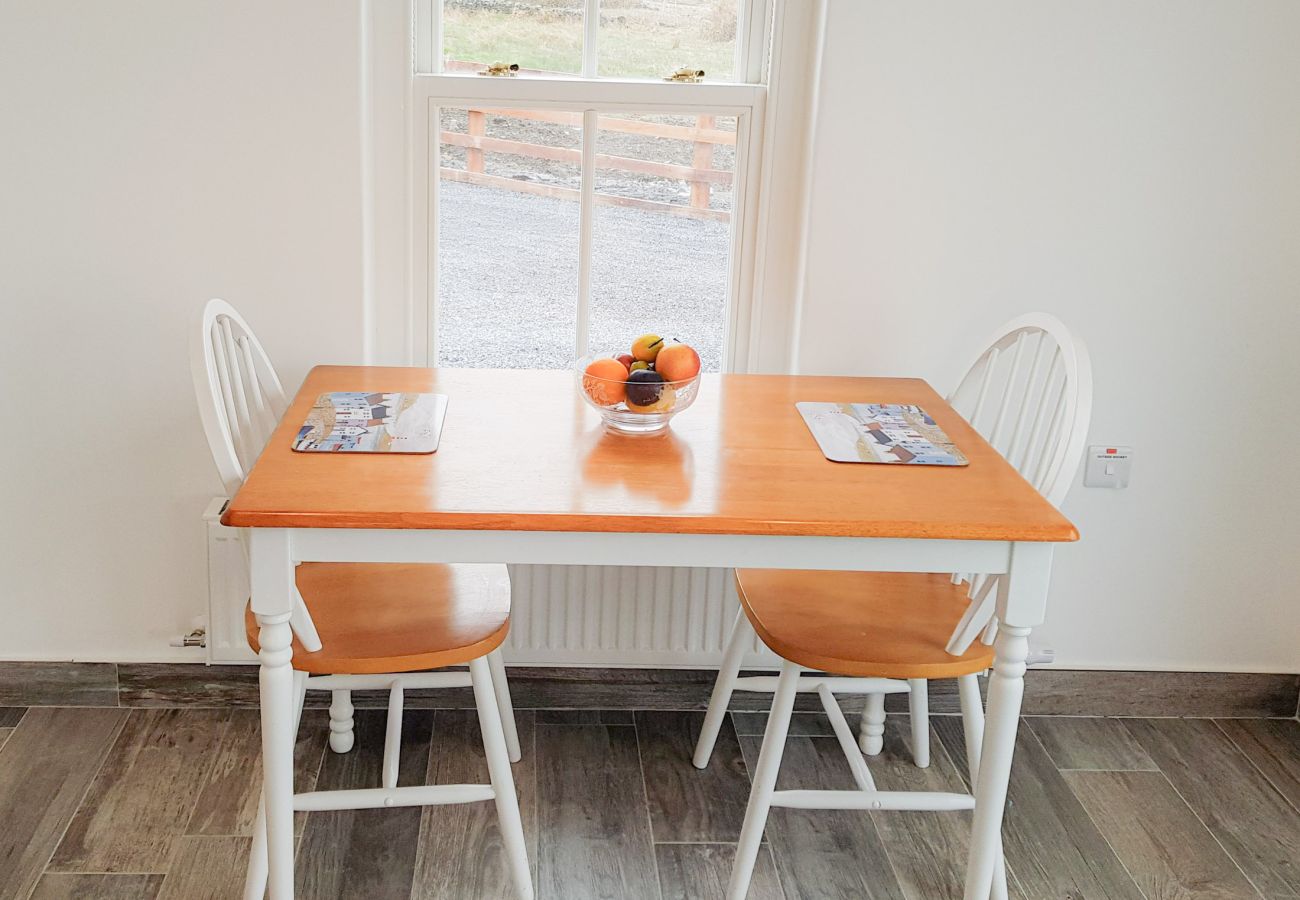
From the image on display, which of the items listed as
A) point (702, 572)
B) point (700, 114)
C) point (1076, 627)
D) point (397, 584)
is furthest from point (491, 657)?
point (1076, 627)

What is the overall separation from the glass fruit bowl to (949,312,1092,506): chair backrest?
0.55 m

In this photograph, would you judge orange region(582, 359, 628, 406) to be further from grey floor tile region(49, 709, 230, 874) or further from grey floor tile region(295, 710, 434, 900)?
grey floor tile region(49, 709, 230, 874)

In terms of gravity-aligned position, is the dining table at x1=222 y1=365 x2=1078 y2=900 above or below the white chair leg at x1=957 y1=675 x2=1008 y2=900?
above

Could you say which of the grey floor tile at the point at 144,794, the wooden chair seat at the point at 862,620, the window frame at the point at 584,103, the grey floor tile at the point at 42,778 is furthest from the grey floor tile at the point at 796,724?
the grey floor tile at the point at 42,778

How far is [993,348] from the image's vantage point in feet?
6.90

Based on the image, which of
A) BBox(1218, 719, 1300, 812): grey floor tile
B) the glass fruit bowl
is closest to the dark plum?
the glass fruit bowl

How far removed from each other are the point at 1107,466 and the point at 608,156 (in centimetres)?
114

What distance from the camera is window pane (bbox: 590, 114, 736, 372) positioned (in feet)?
7.61

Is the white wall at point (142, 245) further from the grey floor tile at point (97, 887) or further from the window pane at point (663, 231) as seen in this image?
the grey floor tile at point (97, 887)

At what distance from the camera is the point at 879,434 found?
1.92m

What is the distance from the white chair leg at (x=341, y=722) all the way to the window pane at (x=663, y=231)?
0.81m

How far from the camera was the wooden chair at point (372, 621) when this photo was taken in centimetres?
173

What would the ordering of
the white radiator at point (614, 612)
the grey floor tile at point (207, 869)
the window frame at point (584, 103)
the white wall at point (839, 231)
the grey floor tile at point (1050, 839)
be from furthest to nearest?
the white radiator at point (614, 612), the window frame at point (584, 103), the white wall at point (839, 231), the grey floor tile at point (1050, 839), the grey floor tile at point (207, 869)

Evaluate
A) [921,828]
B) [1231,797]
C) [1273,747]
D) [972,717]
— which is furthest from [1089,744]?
[972,717]
